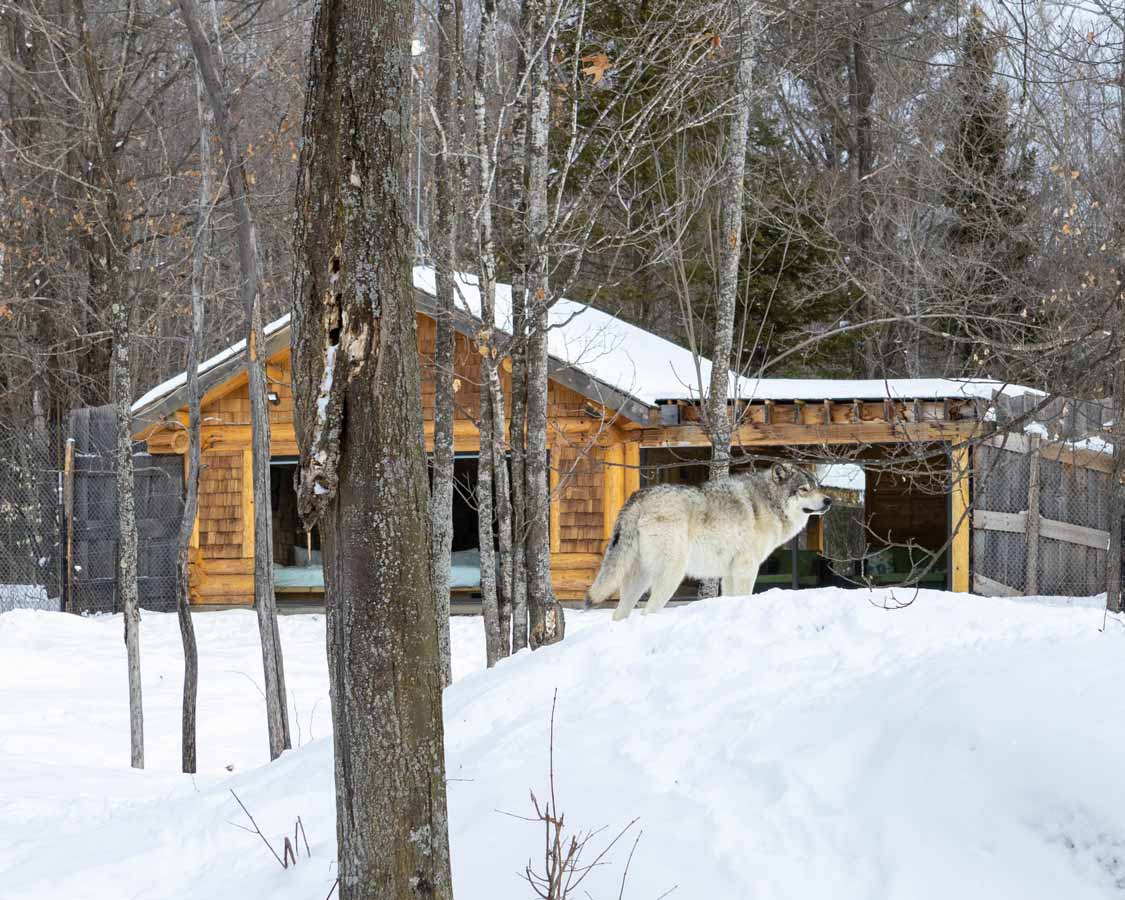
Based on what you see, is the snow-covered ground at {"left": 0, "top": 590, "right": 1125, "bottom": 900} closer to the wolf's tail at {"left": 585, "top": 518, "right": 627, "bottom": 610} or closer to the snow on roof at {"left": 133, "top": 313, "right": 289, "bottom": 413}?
the wolf's tail at {"left": 585, "top": 518, "right": 627, "bottom": 610}

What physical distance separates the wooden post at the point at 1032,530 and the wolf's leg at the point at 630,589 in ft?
33.3

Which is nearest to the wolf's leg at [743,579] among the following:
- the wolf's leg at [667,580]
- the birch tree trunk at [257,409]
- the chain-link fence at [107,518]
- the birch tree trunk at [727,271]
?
the wolf's leg at [667,580]

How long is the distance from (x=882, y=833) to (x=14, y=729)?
9337 mm

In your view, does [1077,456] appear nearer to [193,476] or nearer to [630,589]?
[630,589]

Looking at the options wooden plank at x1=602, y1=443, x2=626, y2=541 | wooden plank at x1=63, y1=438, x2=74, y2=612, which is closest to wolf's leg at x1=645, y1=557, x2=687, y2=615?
wooden plank at x1=602, y1=443, x2=626, y2=541

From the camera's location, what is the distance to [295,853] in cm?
512

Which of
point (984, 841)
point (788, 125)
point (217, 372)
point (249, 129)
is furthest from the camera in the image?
point (788, 125)

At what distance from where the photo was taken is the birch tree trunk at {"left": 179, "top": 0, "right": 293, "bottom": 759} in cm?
895

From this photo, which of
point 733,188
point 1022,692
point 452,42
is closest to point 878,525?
point 733,188

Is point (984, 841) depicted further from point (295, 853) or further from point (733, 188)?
point (733, 188)

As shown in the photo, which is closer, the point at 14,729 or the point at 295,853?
the point at 295,853

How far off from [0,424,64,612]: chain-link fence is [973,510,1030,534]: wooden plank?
1475cm

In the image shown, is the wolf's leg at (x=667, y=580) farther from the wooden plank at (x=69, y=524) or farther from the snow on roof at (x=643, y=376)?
the wooden plank at (x=69, y=524)

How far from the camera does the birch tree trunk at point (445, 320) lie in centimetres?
984
